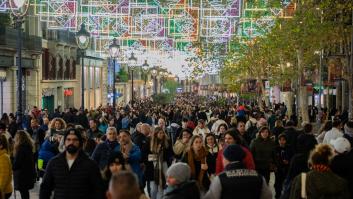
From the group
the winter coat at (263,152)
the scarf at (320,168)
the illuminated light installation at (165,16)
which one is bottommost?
the winter coat at (263,152)

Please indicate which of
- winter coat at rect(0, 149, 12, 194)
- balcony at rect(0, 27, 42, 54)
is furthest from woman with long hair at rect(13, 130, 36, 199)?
balcony at rect(0, 27, 42, 54)

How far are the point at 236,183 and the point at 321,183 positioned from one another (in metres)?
1.08

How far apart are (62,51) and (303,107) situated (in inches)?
1053

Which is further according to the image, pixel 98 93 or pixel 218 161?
pixel 98 93

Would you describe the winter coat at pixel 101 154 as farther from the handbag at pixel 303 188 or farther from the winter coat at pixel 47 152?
the handbag at pixel 303 188

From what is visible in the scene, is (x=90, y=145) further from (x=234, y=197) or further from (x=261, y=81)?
(x=261, y=81)

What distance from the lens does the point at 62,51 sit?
54031 millimetres

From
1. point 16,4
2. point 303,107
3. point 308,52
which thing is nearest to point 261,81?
point 308,52

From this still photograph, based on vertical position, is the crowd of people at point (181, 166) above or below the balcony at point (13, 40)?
below

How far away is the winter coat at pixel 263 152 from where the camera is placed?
13102mm

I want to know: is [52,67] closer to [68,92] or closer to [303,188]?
[68,92]

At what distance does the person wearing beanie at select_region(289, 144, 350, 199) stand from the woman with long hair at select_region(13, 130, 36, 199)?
5475 millimetres

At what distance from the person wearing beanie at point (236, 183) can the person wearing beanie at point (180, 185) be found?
280 millimetres

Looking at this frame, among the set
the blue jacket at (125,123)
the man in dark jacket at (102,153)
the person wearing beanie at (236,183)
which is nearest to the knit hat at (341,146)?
the person wearing beanie at (236,183)
